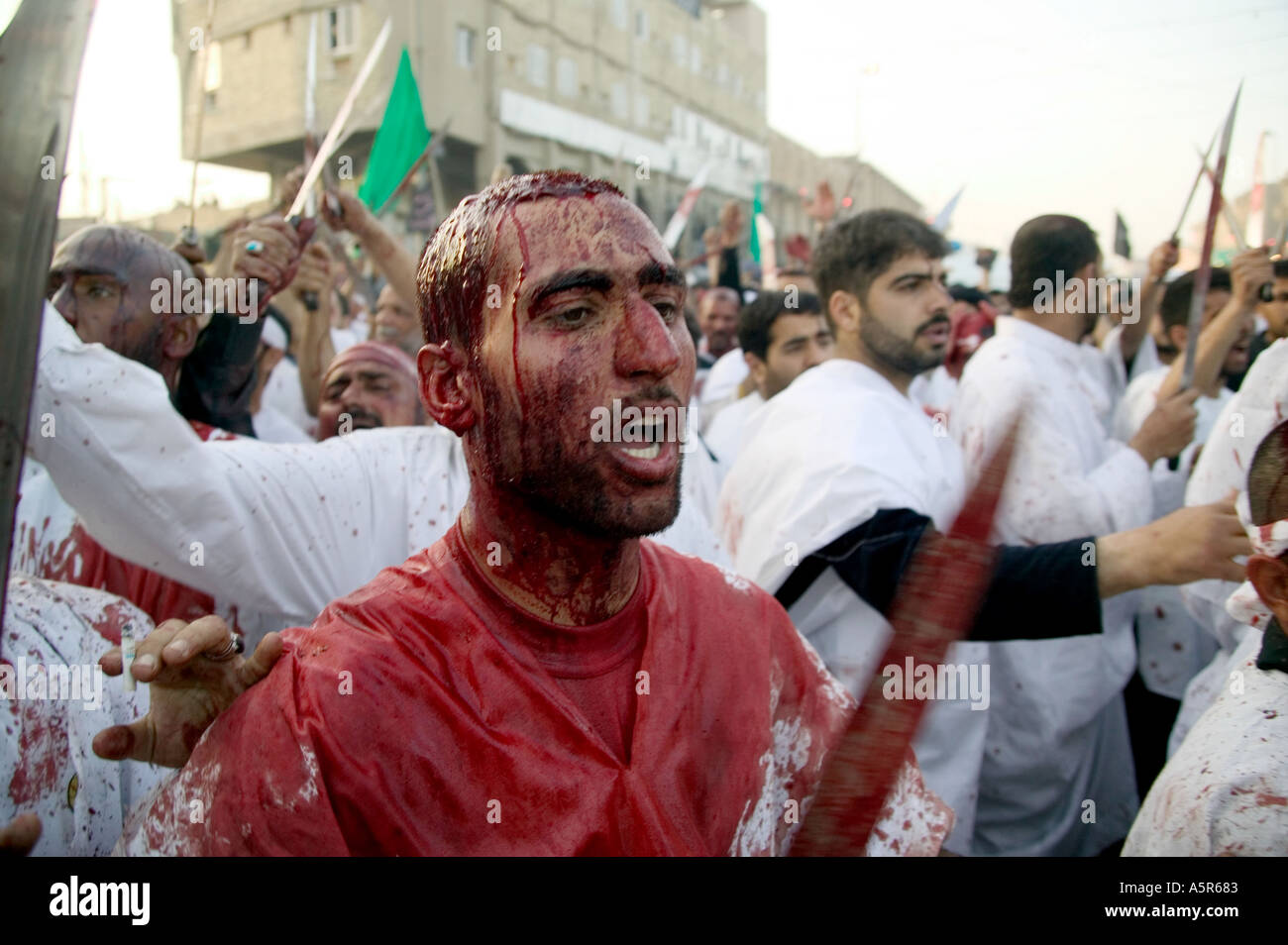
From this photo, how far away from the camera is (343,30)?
20.2 meters

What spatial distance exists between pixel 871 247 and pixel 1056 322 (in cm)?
90

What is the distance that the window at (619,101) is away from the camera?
87.3 ft

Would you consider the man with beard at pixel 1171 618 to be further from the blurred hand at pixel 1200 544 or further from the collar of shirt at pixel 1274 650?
the collar of shirt at pixel 1274 650

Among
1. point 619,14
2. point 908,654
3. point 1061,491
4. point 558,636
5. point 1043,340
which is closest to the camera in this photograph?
point 908,654

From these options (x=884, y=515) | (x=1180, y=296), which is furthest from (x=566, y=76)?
(x=884, y=515)

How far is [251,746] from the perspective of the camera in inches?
47.8

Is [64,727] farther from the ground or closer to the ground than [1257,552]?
closer to the ground

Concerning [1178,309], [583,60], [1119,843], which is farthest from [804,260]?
[583,60]

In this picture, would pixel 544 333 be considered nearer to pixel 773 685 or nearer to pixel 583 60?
pixel 773 685

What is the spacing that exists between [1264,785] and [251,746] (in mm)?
1578

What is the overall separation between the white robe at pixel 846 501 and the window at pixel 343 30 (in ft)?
62.8

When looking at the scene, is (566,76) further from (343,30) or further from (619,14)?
(343,30)

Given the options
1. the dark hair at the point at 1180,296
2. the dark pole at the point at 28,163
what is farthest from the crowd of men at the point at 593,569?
the dark hair at the point at 1180,296

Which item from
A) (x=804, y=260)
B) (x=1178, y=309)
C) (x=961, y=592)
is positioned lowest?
(x=961, y=592)
